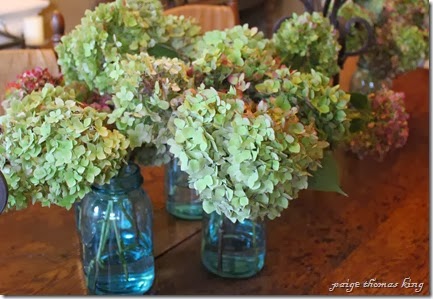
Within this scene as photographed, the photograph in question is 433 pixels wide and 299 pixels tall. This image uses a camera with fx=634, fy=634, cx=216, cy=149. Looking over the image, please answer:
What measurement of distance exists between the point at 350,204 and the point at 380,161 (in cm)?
22

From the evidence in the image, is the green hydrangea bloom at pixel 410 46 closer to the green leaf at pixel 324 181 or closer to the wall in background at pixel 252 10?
the wall in background at pixel 252 10

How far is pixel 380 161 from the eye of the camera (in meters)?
1.32

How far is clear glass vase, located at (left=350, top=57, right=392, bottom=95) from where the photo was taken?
4.71ft

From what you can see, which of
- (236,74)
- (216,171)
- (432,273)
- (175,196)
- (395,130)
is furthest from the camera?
(395,130)

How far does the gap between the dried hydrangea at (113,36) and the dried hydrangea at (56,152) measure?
15 cm

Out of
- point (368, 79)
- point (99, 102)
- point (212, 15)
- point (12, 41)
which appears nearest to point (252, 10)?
point (212, 15)

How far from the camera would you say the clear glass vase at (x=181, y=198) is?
1.07 m

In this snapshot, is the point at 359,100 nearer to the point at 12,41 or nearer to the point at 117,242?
the point at 117,242

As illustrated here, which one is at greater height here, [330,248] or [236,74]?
[236,74]

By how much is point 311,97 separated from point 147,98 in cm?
21

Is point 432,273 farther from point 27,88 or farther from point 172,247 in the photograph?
point 27,88

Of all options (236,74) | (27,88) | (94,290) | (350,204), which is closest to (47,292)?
(94,290)

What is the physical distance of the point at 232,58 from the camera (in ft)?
2.69

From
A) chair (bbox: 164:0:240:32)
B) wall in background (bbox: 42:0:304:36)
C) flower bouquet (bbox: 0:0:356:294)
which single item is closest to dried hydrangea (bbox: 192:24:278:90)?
flower bouquet (bbox: 0:0:356:294)
